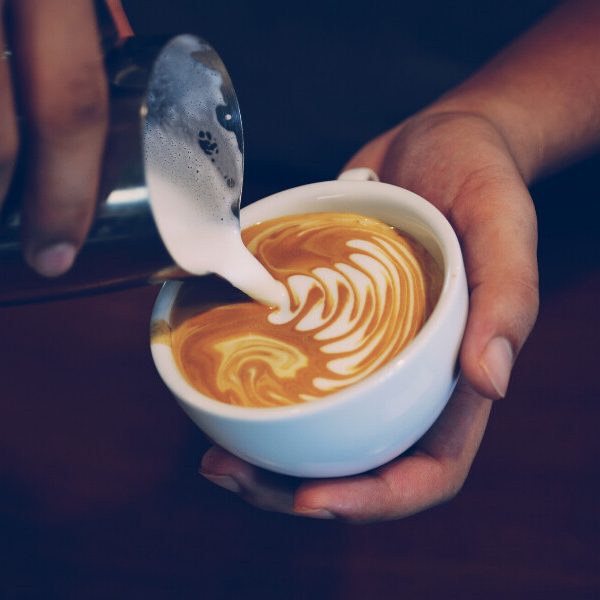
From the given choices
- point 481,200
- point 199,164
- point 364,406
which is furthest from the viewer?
point 481,200

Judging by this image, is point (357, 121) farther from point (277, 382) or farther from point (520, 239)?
point (277, 382)

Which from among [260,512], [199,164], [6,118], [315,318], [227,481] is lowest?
[260,512]

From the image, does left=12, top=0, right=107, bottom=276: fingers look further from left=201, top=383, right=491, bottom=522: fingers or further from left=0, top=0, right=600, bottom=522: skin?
left=201, top=383, right=491, bottom=522: fingers

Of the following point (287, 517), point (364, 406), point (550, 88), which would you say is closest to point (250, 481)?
point (287, 517)

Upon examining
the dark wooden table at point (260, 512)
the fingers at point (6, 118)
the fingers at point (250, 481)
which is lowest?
the dark wooden table at point (260, 512)

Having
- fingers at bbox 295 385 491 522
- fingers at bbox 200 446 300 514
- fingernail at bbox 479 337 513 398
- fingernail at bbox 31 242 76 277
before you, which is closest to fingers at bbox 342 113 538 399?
fingernail at bbox 479 337 513 398

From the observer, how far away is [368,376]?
0.62 metres

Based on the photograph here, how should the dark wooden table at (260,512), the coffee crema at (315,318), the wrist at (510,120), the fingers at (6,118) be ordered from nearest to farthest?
the fingers at (6,118)
the coffee crema at (315,318)
the dark wooden table at (260,512)
the wrist at (510,120)

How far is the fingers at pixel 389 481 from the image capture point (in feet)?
2.33

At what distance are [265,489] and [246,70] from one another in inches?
29.7

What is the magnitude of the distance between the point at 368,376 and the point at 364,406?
6cm

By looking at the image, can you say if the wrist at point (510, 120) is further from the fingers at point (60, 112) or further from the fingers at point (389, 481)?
the fingers at point (60, 112)

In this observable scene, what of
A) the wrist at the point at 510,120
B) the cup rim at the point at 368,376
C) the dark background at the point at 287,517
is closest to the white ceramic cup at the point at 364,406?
the cup rim at the point at 368,376

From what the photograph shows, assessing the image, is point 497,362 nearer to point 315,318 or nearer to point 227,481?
point 315,318
